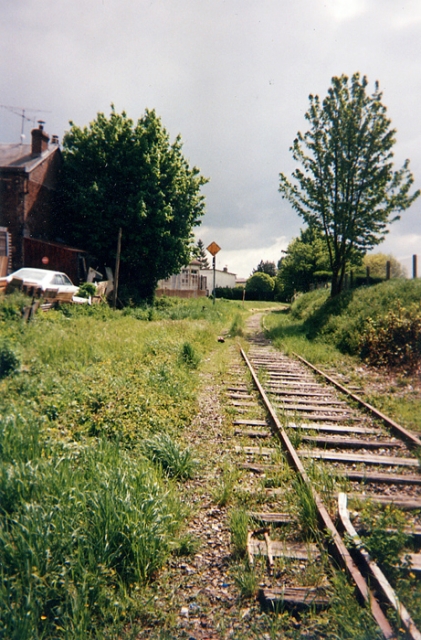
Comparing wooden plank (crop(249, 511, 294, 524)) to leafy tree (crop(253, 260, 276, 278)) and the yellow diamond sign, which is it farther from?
leafy tree (crop(253, 260, 276, 278))

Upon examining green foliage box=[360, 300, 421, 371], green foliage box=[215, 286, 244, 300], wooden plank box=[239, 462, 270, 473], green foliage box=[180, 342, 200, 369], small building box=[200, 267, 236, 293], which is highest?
small building box=[200, 267, 236, 293]

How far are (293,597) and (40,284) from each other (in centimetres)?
1480

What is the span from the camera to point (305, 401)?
281 inches

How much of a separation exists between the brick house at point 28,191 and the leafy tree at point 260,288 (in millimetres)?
38872

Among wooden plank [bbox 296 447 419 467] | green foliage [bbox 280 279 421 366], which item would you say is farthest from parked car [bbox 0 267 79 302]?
wooden plank [bbox 296 447 419 467]

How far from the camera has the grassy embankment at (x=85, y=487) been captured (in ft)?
8.14

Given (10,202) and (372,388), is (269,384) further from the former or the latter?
(10,202)

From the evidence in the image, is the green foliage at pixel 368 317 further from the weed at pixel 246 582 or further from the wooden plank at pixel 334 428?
the weed at pixel 246 582

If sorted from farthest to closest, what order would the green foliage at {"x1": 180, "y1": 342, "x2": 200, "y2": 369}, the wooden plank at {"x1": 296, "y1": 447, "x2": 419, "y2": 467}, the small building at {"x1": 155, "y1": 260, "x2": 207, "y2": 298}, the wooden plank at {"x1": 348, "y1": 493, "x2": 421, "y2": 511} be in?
the small building at {"x1": 155, "y1": 260, "x2": 207, "y2": 298} < the green foliage at {"x1": 180, "y1": 342, "x2": 200, "y2": 369} < the wooden plank at {"x1": 296, "y1": 447, "x2": 419, "y2": 467} < the wooden plank at {"x1": 348, "y1": 493, "x2": 421, "y2": 511}

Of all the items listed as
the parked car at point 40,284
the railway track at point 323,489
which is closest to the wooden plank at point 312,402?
the railway track at point 323,489

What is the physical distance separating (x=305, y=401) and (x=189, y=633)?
509cm

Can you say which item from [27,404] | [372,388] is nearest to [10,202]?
[27,404]

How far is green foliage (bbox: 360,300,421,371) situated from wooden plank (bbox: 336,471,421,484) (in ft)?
18.6

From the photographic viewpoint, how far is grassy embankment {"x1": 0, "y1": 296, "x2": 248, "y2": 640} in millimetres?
2480
